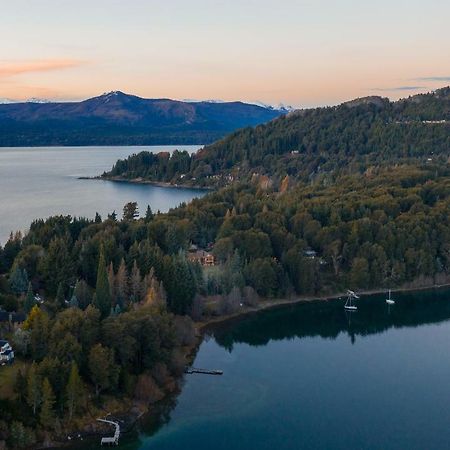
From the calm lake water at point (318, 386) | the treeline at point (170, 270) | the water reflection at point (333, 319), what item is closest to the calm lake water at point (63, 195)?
the treeline at point (170, 270)

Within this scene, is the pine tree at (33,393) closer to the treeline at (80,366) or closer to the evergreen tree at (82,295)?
the treeline at (80,366)

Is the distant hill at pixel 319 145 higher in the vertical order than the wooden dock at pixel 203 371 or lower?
higher

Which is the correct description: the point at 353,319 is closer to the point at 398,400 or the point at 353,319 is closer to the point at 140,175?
Answer: the point at 398,400

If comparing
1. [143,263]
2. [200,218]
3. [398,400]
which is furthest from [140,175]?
[398,400]

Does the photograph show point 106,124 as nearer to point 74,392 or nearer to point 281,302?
point 281,302

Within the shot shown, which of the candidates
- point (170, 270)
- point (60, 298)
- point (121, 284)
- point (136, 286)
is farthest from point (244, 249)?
point (60, 298)

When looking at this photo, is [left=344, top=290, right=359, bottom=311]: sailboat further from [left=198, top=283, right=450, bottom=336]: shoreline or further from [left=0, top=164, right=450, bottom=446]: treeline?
[left=0, top=164, right=450, bottom=446]: treeline
